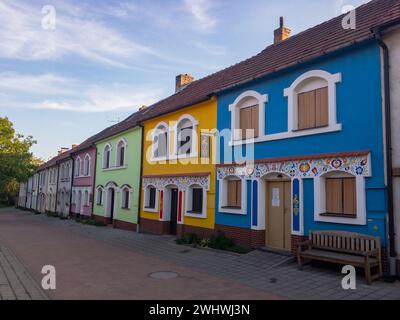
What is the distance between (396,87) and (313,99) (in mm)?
2468

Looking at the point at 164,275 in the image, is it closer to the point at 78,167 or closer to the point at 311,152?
the point at 311,152

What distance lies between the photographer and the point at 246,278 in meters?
8.33

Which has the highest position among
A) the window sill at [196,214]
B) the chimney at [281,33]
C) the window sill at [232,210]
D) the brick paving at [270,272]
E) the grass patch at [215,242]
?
the chimney at [281,33]

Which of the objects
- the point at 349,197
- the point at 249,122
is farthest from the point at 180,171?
the point at 349,197

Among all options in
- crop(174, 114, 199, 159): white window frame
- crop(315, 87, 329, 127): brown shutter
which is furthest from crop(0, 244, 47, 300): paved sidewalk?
crop(315, 87, 329, 127): brown shutter

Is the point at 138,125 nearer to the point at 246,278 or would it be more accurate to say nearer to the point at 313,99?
the point at 313,99

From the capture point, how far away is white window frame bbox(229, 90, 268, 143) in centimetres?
A: 1164

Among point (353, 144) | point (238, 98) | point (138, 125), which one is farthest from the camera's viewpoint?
point (138, 125)

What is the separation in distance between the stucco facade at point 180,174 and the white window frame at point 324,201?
15.8ft

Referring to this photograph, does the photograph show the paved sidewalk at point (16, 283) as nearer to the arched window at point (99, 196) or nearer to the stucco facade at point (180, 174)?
the stucco facade at point (180, 174)

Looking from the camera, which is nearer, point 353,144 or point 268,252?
point 353,144

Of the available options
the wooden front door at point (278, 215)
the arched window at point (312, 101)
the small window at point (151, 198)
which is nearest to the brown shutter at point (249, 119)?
the arched window at point (312, 101)

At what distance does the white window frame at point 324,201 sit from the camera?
848 centimetres
